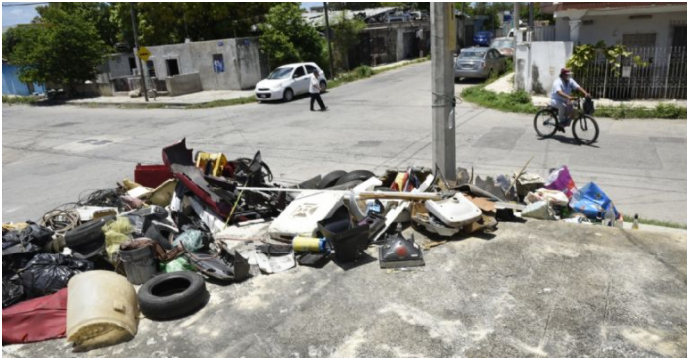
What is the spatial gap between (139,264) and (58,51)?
29.4 m

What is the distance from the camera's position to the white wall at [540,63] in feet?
60.6

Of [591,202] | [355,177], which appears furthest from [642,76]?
[355,177]

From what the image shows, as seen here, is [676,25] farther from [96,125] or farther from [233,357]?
[96,125]

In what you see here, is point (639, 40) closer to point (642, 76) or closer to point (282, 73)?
point (642, 76)

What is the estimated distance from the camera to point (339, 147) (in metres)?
13.5

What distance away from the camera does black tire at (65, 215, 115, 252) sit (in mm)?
6812

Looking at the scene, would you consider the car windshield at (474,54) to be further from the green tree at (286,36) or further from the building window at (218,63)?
the building window at (218,63)

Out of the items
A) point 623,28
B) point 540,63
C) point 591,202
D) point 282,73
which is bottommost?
point 591,202

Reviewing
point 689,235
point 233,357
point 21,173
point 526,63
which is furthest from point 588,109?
point 21,173

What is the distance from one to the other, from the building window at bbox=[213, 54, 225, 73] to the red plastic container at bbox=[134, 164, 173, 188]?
2080 centimetres

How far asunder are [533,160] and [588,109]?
2.31m

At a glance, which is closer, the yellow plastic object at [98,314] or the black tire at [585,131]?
the yellow plastic object at [98,314]

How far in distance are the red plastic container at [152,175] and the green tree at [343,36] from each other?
1040 inches

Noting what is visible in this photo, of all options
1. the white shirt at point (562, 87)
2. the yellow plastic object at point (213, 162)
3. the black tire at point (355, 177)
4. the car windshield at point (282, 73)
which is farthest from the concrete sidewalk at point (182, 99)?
the black tire at point (355, 177)
